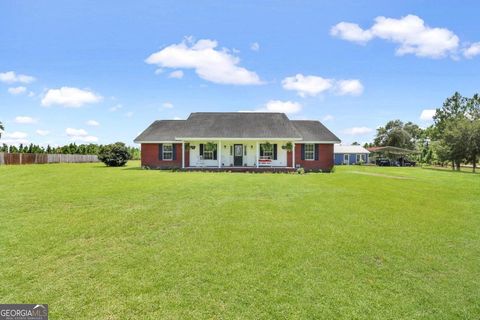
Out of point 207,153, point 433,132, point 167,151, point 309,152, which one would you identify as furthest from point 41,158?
point 433,132

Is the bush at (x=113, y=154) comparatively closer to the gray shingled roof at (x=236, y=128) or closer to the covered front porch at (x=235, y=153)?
the gray shingled roof at (x=236, y=128)

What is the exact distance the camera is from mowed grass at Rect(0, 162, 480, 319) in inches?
143

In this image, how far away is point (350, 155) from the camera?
164 ft

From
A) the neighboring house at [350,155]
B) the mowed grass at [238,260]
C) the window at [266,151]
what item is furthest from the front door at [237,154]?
the neighboring house at [350,155]

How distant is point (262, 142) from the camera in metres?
23.8

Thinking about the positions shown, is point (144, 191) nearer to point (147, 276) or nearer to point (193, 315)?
point (147, 276)

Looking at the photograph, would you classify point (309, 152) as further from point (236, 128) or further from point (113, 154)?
point (113, 154)

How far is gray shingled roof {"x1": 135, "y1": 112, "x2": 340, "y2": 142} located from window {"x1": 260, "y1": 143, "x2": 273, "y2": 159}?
0.83 m

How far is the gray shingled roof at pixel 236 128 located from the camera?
957 inches

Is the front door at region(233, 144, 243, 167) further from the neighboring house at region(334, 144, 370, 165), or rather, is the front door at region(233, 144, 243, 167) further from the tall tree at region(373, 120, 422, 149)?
the tall tree at region(373, 120, 422, 149)

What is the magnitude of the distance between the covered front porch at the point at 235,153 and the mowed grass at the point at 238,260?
14.7 meters

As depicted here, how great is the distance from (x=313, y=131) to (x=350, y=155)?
26.3 meters

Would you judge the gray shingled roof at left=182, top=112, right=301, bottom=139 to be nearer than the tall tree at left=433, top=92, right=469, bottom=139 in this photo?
Yes

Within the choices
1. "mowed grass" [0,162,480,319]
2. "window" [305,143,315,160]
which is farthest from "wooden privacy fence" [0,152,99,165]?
"window" [305,143,315,160]
